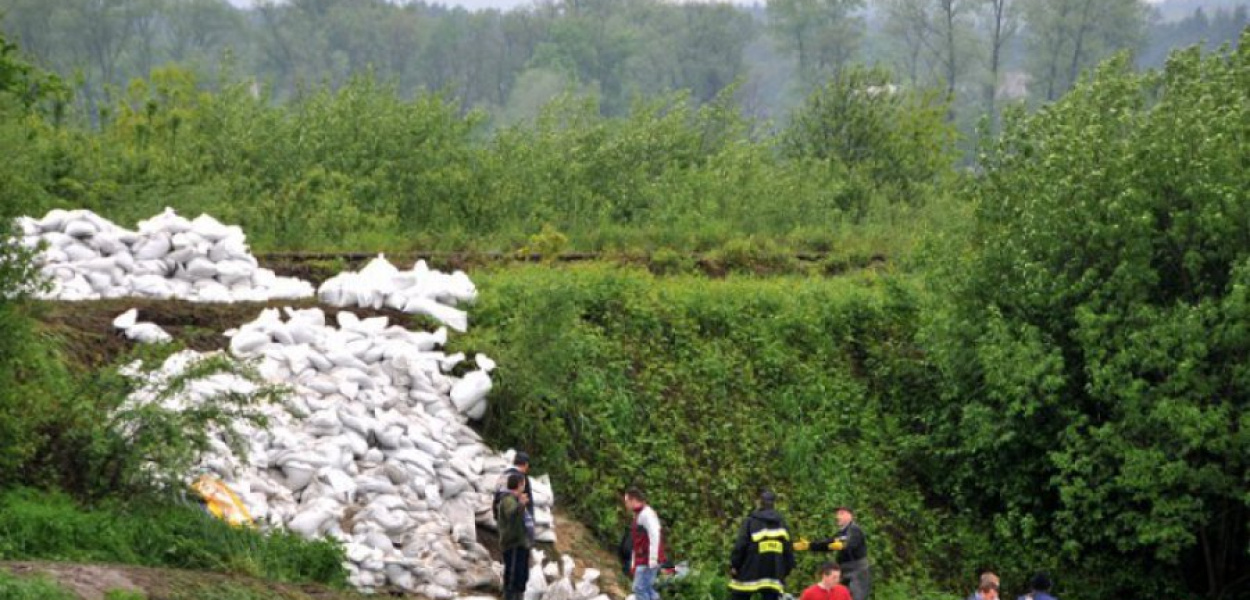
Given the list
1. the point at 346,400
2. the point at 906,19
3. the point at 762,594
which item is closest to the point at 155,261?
the point at 346,400

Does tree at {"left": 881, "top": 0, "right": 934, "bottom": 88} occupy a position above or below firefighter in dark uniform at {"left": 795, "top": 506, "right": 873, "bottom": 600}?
above

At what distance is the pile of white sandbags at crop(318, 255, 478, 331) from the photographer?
2378 centimetres

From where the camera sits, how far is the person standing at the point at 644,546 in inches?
755

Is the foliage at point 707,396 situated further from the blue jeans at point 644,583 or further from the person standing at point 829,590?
the person standing at point 829,590

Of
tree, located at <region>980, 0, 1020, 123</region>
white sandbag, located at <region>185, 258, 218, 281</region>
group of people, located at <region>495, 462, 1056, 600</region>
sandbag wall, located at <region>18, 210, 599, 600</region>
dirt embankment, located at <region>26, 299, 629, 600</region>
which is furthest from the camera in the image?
tree, located at <region>980, 0, 1020, 123</region>

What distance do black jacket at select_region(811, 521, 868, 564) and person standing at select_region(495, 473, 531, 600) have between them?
11.3 ft

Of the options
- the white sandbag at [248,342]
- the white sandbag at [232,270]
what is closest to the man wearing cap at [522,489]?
the white sandbag at [248,342]

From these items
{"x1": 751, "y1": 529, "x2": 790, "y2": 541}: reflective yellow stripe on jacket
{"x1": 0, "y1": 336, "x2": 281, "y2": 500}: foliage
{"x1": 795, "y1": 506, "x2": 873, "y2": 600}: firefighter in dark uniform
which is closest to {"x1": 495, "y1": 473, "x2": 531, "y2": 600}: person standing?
{"x1": 751, "y1": 529, "x2": 790, "y2": 541}: reflective yellow stripe on jacket

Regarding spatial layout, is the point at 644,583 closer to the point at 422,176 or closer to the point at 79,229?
the point at 79,229

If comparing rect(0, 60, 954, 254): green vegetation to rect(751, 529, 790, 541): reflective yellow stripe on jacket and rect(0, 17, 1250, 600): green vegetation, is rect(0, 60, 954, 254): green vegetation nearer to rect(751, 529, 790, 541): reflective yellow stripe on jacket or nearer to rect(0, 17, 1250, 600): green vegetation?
rect(0, 17, 1250, 600): green vegetation

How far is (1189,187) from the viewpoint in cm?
2522

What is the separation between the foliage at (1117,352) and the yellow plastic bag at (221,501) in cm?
1125

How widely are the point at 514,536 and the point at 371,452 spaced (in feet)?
7.86

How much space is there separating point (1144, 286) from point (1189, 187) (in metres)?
1.41
